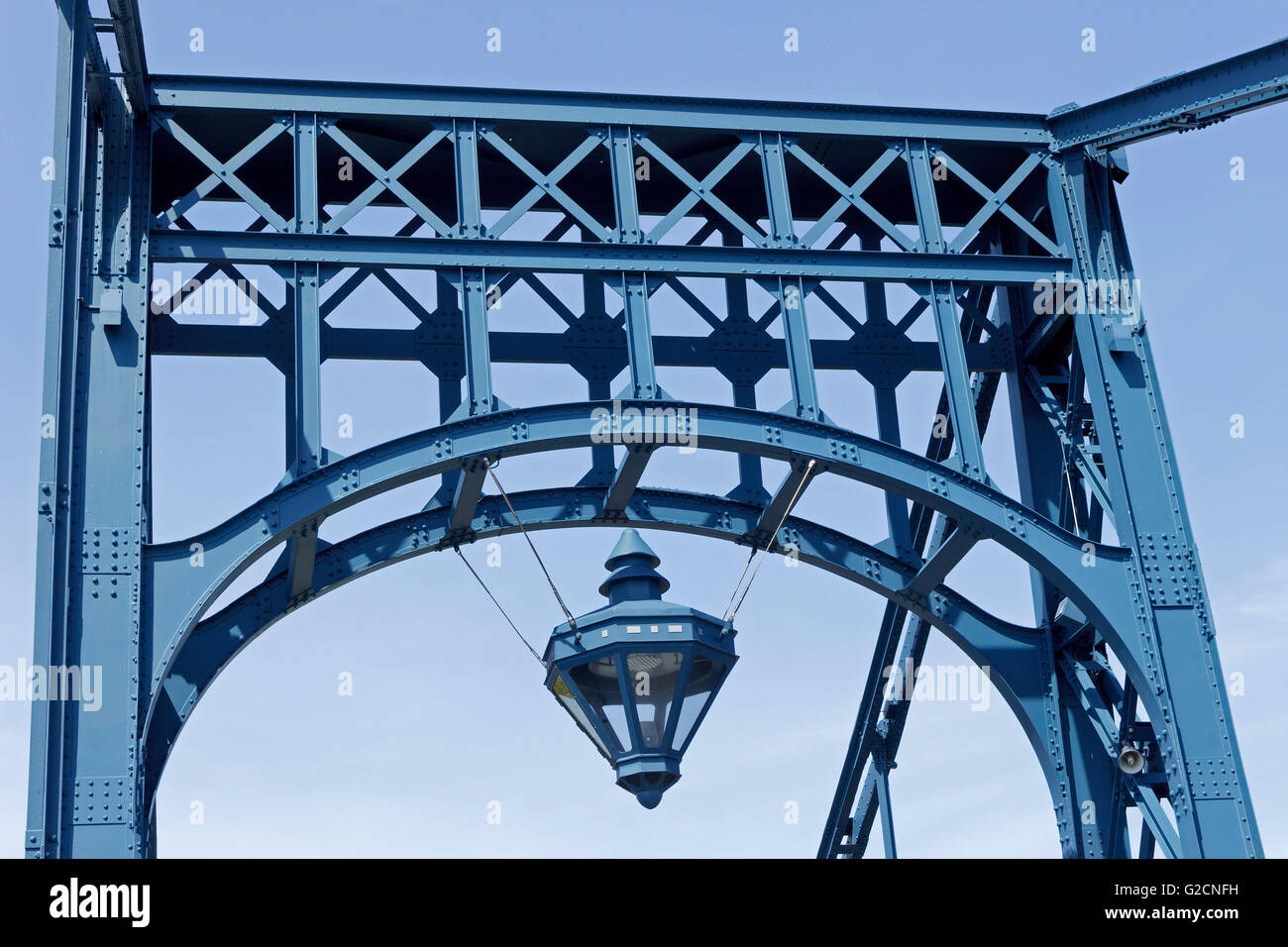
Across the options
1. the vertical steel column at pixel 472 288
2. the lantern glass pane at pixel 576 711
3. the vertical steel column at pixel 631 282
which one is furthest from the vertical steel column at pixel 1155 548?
the vertical steel column at pixel 472 288

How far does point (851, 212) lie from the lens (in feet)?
60.5

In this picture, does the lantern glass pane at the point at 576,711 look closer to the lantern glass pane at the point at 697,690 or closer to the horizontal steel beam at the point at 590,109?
the lantern glass pane at the point at 697,690

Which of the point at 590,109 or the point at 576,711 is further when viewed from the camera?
the point at 590,109

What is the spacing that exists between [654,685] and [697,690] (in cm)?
40

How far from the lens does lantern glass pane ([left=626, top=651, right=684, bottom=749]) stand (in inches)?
560

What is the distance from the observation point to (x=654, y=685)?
564 inches

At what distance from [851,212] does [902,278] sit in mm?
1797

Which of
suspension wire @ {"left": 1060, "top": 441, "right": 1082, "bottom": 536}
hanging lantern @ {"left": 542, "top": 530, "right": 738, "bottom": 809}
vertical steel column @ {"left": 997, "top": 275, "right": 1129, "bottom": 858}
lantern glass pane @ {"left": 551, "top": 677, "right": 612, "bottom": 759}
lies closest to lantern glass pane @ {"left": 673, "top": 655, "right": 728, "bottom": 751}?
hanging lantern @ {"left": 542, "top": 530, "right": 738, "bottom": 809}

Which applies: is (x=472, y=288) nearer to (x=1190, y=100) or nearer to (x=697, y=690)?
(x=697, y=690)

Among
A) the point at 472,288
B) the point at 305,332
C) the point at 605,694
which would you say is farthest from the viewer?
the point at 472,288

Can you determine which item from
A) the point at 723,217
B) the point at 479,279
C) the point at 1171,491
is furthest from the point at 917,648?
the point at 479,279

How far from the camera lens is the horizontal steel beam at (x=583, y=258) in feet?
51.6

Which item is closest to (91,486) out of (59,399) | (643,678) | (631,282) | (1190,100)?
(59,399)
